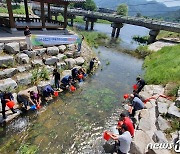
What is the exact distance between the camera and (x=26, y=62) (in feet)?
45.9

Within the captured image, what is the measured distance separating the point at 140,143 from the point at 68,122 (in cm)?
437

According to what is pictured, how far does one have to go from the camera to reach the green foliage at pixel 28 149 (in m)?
8.07

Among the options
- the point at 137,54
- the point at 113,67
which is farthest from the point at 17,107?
the point at 137,54

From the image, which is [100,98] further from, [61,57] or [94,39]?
[94,39]

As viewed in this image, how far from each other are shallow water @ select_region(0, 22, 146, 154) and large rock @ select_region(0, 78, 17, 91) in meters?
2.39

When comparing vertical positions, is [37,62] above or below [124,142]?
above

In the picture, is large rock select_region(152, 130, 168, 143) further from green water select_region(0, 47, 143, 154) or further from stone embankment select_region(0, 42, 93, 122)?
stone embankment select_region(0, 42, 93, 122)

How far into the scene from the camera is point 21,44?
14.7 meters

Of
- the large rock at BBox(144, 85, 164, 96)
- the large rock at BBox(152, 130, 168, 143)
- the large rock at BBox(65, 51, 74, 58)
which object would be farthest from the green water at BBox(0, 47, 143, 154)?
the large rock at BBox(65, 51, 74, 58)

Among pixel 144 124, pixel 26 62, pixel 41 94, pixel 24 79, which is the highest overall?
pixel 26 62

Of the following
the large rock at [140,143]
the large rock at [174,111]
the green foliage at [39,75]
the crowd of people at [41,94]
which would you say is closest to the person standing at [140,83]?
the large rock at [174,111]

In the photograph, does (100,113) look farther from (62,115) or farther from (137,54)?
(137,54)

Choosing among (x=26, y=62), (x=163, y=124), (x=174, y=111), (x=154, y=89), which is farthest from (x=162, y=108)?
(x=26, y=62)

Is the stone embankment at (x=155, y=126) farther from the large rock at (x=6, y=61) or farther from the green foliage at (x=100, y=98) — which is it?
the large rock at (x=6, y=61)
